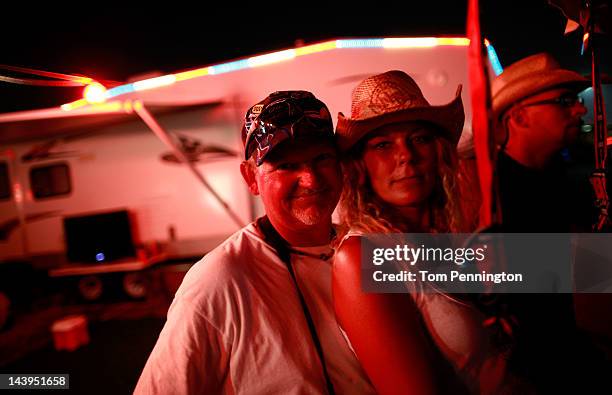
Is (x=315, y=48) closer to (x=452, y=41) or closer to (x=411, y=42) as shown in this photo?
(x=411, y=42)

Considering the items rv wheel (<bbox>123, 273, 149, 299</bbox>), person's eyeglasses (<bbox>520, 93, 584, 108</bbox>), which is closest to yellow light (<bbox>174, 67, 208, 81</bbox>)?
rv wheel (<bbox>123, 273, 149, 299</bbox>)

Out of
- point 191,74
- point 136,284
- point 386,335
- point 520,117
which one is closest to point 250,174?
point 386,335

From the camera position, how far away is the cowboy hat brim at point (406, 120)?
1.25 meters

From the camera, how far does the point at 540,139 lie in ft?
5.75

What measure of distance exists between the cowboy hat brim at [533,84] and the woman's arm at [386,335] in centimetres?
141

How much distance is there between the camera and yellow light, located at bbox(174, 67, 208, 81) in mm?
4418

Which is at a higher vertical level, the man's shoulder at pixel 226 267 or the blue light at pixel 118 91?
the blue light at pixel 118 91

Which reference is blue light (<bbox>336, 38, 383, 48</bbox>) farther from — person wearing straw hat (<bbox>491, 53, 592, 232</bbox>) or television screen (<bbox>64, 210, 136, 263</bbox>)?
television screen (<bbox>64, 210, 136, 263</bbox>)

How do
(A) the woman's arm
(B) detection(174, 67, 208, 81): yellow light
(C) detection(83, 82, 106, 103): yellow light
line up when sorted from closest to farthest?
1. (A) the woman's arm
2. (C) detection(83, 82, 106, 103): yellow light
3. (B) detection(174, 67, 208, 81): yellow light

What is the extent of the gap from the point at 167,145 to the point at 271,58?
2.19 meters

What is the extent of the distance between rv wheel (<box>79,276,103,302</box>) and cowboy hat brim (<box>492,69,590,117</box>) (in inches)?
273

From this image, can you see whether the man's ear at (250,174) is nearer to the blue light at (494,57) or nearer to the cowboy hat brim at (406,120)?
the cowboy hat brim at (406,120)

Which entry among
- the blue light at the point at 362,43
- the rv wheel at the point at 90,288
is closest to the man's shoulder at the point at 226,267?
the blue light at the point at 362,43

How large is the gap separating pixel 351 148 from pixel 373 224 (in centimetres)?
36
